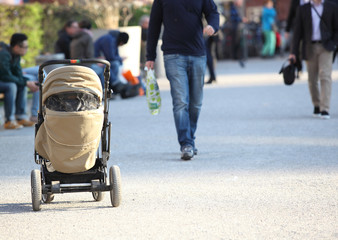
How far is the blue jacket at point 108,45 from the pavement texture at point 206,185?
323cm

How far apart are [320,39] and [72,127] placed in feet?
21.2

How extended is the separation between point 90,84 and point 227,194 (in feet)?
4.87

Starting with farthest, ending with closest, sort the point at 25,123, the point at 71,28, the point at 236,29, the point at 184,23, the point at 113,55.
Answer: the point at 236,29, the point at 113,55, the point at 71,28, the point at 25,123, the point at 184,23

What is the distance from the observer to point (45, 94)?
20.4 feet

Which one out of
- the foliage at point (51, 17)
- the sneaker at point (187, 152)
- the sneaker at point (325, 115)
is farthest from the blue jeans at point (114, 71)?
the sneaker at point (187, 152)

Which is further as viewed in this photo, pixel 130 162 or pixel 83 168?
pixel 130 162

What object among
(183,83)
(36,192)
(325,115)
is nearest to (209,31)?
(183,83)

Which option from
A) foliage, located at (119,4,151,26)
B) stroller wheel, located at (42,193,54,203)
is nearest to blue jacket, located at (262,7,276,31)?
foliage, located at (119,4,151,26)

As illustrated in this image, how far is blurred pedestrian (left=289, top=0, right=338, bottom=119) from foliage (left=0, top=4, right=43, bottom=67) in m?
6.25

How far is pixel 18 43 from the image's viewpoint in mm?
11805

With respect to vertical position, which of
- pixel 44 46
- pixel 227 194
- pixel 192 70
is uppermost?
pixel 192 70

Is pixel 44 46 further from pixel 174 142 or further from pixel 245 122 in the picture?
pixel 174 142

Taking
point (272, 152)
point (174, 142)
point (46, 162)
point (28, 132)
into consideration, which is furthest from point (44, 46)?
point (46, 162)

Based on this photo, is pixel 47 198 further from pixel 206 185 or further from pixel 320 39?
pixel 320 39
